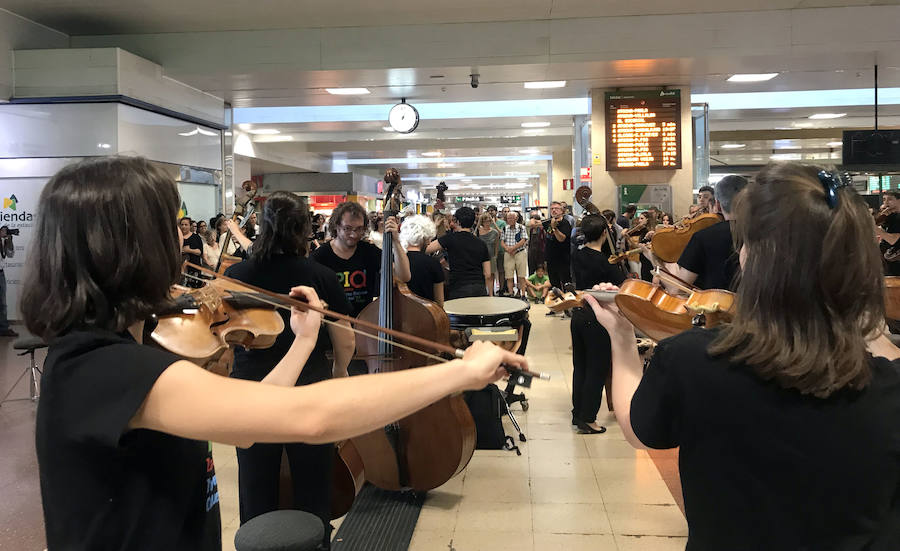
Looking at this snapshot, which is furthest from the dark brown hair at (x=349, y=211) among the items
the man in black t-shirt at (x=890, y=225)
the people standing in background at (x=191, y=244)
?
the people standing in background at (x=191, y=244)

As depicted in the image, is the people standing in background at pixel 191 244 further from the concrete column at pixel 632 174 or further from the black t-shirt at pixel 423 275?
the concrete column at pixel 632 174

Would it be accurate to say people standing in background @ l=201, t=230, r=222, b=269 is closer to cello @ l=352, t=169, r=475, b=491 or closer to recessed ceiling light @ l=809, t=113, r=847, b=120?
cello @ l=352, t=169, r=475, b=491

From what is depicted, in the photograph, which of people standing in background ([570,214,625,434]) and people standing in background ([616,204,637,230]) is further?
people standing in background ([616,204,637,230])

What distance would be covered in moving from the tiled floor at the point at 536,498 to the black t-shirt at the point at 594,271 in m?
1.04

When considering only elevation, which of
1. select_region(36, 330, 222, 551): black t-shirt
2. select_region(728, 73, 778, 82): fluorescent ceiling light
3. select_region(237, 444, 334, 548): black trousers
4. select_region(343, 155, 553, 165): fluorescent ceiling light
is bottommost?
select_region(237, 444, 334, 548): black trousers

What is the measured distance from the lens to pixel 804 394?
104cm

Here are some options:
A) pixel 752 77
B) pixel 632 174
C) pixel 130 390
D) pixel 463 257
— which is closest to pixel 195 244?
pixel 463 257

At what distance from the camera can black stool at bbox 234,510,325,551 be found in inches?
61.0

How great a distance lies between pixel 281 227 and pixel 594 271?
261 cm

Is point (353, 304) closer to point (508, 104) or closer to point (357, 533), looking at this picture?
point (357, 533)

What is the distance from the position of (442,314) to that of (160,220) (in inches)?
85.8

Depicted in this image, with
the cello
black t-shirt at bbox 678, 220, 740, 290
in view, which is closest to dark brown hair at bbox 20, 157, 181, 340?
the cello

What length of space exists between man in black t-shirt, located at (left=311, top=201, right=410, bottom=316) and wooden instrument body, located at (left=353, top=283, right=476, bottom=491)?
19cm

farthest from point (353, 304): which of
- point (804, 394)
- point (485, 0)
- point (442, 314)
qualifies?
point (485, 0)
